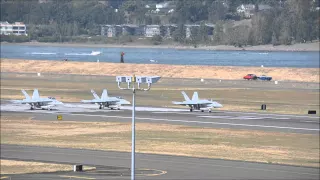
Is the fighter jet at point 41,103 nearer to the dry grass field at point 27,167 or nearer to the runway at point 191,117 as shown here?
the runway at point 191,117

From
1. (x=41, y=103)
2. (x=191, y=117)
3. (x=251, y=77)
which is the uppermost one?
(x=251, y=77)

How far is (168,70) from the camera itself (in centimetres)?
16138

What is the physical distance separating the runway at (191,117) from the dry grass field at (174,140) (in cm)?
327

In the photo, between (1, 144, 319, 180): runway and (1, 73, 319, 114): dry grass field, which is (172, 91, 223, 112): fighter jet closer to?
(1, 73, 319, 114): dry grass field

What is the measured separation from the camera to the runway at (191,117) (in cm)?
8618

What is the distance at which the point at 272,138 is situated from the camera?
77375 millimetres

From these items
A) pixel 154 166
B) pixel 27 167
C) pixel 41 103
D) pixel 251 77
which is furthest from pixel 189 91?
pixel 27 167

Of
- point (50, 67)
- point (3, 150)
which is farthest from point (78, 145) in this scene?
point (50, 67)

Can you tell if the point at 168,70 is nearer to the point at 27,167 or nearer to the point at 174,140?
the point at 174,140

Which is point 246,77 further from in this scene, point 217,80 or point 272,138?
point 272,138

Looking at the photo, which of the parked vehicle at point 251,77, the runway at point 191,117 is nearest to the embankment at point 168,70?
the parked vehicle at point 251,77

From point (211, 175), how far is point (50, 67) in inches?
4641

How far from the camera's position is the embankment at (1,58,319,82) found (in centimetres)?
15062

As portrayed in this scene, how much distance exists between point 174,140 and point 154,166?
45.2 feet
